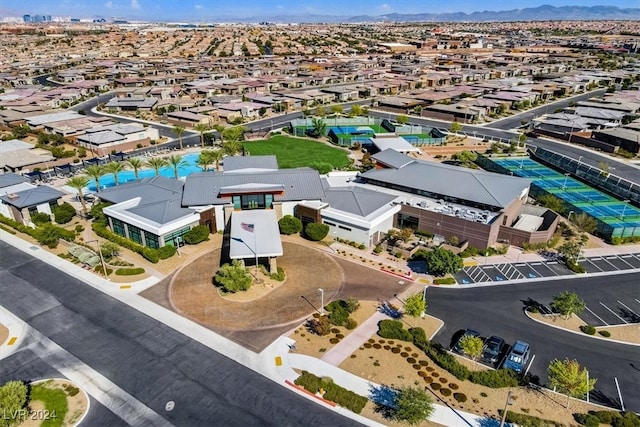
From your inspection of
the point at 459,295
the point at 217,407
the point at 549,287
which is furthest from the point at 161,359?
the point at 549,287

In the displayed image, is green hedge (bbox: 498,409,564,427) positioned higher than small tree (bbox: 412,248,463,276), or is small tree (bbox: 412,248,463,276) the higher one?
small tree (bbox: 412,248,463,276)

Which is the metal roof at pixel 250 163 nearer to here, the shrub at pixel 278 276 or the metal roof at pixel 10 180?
the shrub at pixel 278 276

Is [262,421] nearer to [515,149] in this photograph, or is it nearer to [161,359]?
[161,359]

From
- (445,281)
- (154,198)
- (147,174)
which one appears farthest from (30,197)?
(445,281)

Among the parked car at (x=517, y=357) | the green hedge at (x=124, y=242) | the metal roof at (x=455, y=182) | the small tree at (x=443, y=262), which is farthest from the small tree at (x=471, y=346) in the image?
the green hedge at (x=124, y=242)

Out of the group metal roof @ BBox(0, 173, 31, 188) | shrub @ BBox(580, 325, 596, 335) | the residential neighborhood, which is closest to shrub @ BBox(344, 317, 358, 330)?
the residential neighborhood

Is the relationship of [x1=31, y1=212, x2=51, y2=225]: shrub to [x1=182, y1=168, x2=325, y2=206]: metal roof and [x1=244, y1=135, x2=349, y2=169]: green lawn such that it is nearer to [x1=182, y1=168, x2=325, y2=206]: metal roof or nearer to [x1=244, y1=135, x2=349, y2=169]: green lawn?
[x1=182, y1=168, x2=325, y2=206]: metal roof
